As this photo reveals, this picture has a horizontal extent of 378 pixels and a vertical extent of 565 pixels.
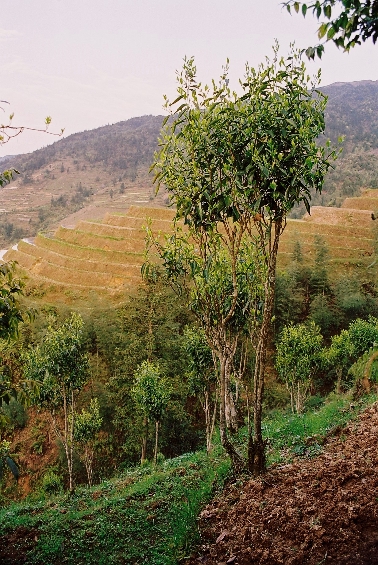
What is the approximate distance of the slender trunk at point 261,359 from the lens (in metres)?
6.07

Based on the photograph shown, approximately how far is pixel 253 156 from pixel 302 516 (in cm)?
428

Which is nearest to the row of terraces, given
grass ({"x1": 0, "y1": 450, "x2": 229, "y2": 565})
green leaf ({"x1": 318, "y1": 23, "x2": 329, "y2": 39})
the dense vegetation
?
the dense vegetation

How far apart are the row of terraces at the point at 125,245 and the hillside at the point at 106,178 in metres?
18.3

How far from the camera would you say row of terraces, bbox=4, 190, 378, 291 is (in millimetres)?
44938

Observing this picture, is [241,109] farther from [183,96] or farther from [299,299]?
[299,299]

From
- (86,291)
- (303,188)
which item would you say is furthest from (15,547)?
(86,291)

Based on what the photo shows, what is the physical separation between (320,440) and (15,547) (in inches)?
215

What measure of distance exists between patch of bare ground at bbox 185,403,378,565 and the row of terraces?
3474 centimetres

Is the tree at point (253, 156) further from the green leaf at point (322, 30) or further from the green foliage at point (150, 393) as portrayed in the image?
the green foliage at point (150, 393)

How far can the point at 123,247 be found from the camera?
164ft

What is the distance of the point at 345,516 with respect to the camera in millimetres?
4500

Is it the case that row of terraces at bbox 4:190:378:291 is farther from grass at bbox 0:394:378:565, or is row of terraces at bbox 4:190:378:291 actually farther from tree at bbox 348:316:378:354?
grass at bbox 0:394:378:565

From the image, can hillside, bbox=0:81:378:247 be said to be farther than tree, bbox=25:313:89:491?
Yes

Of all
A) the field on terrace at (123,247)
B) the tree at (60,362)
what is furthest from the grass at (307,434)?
the field on terrace at (123,247)
